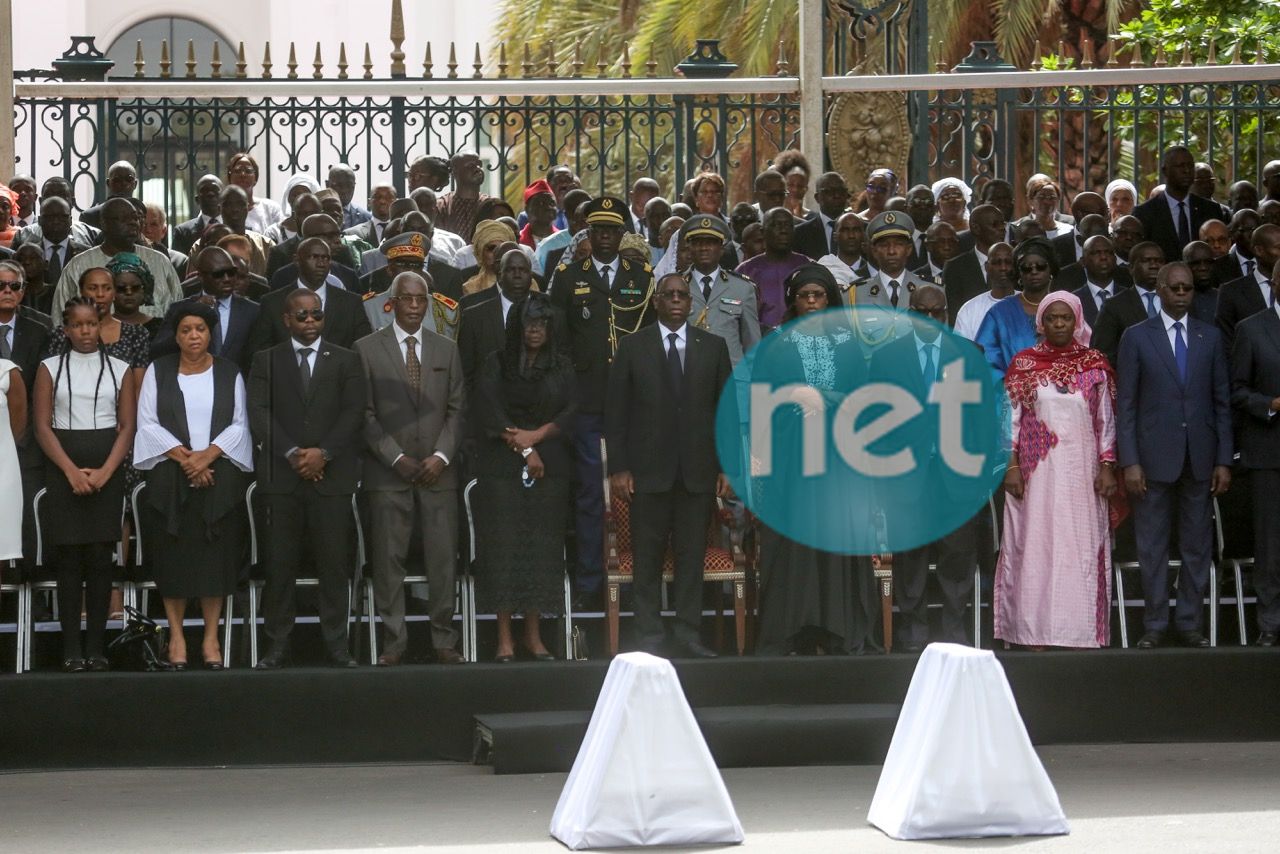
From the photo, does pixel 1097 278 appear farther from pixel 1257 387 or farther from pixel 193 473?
pixel 193 473

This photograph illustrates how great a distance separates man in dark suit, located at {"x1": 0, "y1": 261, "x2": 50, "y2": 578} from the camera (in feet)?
35.9

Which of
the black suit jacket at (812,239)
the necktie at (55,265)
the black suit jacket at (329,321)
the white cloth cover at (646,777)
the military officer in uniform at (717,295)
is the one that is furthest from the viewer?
the black suit jacket at (812,239)

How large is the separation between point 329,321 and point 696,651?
2499 millimetres

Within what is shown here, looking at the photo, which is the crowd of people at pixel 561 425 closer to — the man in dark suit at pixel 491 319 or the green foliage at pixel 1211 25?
the man in dark suit at pixel 491 319

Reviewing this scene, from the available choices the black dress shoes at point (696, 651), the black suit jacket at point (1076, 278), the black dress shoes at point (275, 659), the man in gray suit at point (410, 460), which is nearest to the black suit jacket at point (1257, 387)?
the black suit jacket at point (1076, 278)

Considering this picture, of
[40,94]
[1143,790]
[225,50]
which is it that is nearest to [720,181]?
[40,94]

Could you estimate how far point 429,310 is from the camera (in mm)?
11891

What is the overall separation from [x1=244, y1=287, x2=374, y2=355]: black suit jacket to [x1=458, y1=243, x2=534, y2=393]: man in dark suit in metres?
0.53

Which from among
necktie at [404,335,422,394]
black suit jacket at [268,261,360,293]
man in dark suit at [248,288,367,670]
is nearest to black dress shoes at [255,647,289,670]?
man in dark suit at [248,288,367,670]

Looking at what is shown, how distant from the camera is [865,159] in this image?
1600cm

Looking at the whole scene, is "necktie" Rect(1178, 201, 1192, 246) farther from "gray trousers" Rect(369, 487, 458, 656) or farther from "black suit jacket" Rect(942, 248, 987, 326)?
"gray trousers" Rect(369, 487, 458, 656)

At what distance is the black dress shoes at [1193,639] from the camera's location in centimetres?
1134

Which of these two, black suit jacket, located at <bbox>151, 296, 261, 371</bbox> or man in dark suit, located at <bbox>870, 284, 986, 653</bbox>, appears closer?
black suit jacket, located at <bbox>151, 296, 261, 371</bbox>

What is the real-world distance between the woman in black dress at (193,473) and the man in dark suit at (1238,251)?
5.93m
